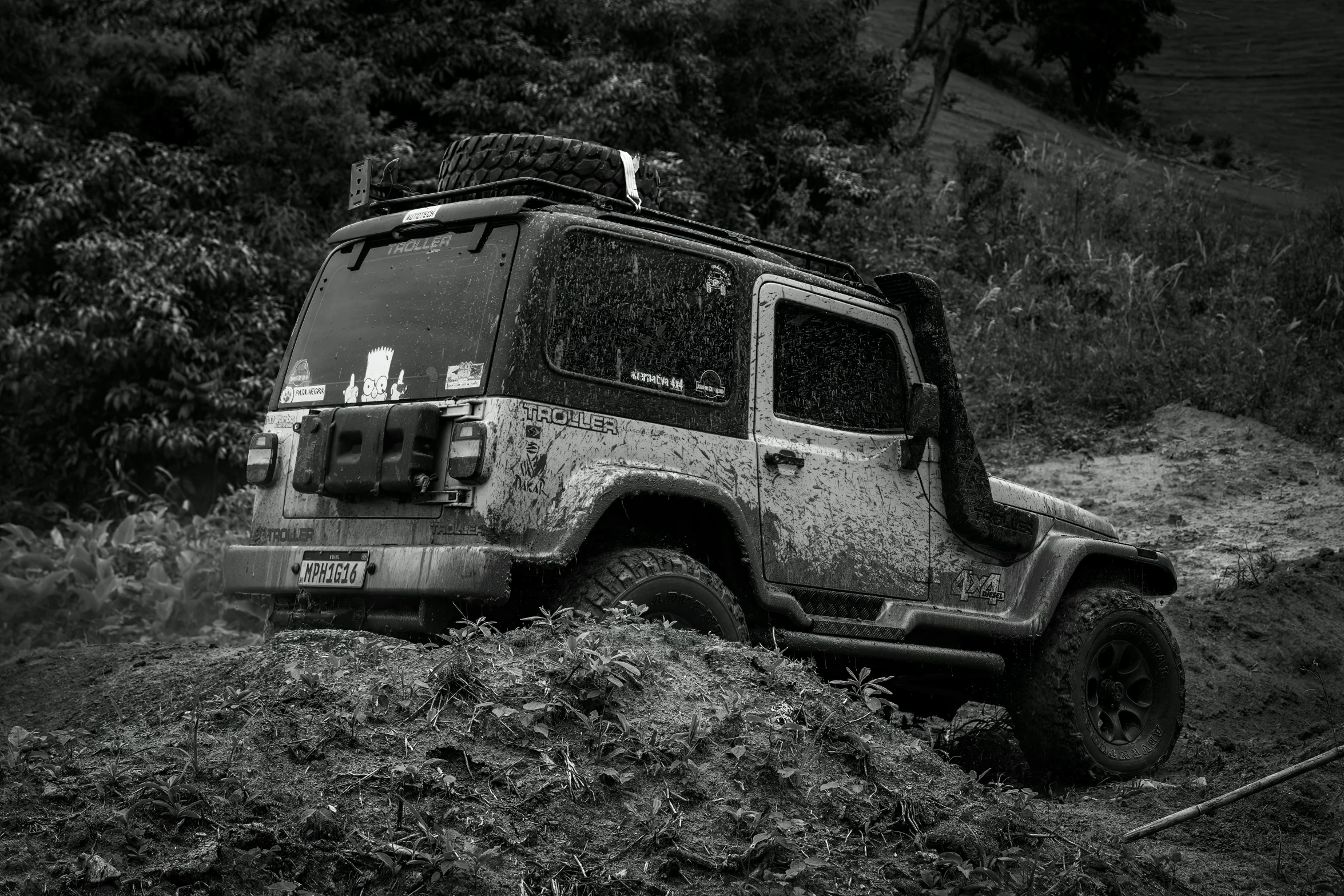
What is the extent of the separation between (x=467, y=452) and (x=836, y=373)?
74.6 inches

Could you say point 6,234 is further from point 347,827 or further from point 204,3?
point 347,827

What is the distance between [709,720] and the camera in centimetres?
385

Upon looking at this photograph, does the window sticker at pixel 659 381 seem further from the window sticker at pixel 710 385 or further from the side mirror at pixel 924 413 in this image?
the side mirror at pixel 924 413

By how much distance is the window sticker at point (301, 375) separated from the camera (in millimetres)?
5070

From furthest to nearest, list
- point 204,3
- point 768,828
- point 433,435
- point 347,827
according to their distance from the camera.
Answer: point 204,3, point 433,435, point 768,828, point 347,827

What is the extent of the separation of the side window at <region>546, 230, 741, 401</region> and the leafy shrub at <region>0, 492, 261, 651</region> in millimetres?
4475

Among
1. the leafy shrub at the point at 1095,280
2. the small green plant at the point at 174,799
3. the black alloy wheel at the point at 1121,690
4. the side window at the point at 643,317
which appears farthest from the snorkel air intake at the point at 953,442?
the leafy shrub at the point at 1095,280

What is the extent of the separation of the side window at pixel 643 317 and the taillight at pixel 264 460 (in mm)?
1345

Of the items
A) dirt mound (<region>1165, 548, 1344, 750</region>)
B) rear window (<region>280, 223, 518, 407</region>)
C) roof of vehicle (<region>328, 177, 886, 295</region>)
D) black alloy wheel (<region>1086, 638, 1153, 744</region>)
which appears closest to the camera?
rear window (<region>280, 223, 518, 407</region>)

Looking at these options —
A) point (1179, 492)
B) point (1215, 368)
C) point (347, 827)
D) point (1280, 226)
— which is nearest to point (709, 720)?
point (347, 827)

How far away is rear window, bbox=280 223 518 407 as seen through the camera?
4.53 meters

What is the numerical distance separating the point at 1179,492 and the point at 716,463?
25.3 feet

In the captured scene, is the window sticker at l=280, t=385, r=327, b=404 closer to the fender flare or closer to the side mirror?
the fender flare

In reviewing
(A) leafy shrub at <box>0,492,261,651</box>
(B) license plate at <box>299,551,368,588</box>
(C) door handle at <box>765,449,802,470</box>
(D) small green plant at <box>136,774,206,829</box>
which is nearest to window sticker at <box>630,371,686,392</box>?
(C) door handle at <box>765,449,802,470</box>
